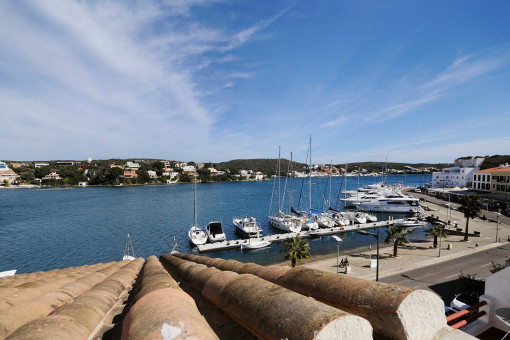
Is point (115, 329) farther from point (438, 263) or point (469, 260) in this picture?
point (469, 260)

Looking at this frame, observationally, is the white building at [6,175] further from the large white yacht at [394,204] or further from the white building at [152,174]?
the large white yacht at [394,204]

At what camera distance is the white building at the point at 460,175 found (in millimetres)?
91000

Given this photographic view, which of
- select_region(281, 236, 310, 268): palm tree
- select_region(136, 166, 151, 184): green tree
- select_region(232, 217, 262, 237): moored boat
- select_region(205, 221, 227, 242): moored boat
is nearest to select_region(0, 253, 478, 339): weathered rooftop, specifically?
select_region(281, 236, 310, 268): palm tree

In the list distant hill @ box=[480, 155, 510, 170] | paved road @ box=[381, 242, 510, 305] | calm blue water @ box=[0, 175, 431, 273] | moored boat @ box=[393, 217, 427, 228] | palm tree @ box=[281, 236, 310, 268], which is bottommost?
calm blue water @ box=[0, 175, 431, 273]

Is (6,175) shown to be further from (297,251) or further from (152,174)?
(297,251)

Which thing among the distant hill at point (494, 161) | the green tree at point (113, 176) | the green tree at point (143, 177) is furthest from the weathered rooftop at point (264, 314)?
the green tree at point (113, 176)

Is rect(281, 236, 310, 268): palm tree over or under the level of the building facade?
under

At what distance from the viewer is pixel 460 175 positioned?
301ft

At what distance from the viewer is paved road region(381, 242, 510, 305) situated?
61.3 ft

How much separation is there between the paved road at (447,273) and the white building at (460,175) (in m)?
78.3

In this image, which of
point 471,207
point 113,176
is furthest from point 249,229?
point 113,176

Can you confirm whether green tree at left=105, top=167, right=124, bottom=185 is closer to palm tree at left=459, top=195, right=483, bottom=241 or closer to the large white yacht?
the large white yacht

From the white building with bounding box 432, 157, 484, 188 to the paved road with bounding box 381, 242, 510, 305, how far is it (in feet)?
257

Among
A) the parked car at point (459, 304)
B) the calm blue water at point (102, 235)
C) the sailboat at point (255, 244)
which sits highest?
the parked car at point (459, 304)
